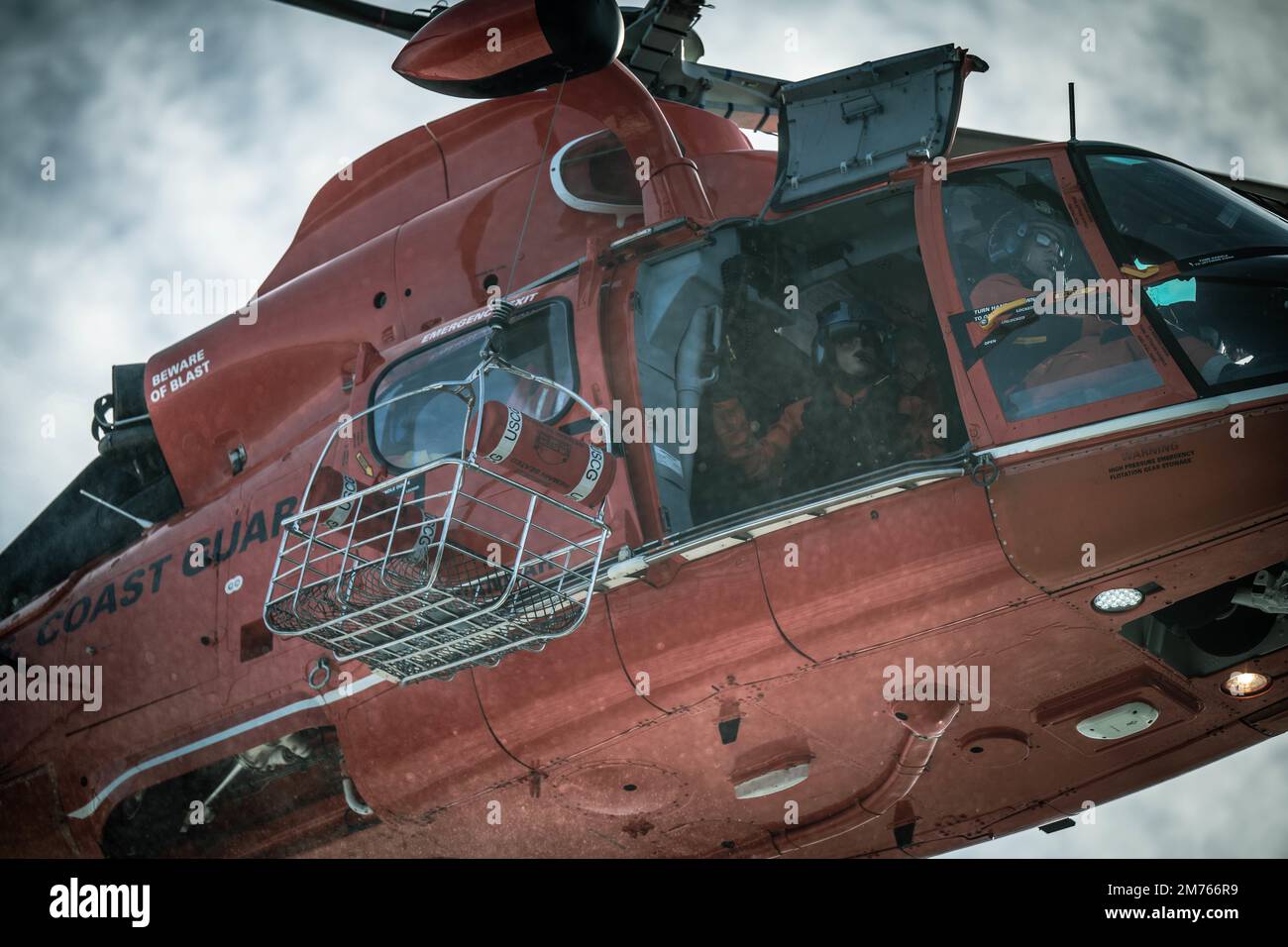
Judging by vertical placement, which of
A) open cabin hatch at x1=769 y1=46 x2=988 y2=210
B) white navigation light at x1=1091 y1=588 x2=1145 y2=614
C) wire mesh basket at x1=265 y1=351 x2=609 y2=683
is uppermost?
open cabin hatch at x1=769 y1=46 x2=988 y2=210

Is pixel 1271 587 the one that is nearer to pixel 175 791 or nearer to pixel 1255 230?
pixel 1255 230

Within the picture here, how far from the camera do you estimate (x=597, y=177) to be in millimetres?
7348

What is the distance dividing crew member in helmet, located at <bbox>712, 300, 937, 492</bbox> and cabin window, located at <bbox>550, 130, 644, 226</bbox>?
1.49m

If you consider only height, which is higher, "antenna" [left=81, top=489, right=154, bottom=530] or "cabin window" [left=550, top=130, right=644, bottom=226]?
"cabin window" [left=550, top=130, right=644, bottom=226]

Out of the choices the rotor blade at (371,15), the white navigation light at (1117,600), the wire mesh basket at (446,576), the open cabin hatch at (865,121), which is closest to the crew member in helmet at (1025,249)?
the open cabin hatch at (865,121)

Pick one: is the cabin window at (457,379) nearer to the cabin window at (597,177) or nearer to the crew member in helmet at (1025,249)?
the cabin window at (597,177)

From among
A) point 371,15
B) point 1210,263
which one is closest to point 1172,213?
point 1210,263

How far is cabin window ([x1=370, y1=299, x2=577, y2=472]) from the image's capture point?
6.17 metres

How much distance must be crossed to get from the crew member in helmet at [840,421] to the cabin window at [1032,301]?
570 mm

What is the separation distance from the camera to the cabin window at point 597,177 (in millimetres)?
7254

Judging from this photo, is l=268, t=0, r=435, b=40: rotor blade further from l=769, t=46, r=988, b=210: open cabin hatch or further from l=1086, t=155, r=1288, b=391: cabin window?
l=1086, t=155, r=1288, b=391: cabin window

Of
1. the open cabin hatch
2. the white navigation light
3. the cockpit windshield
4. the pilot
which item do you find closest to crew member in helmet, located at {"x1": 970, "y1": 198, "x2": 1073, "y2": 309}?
the pilot

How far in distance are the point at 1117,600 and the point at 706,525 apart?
1.47 m

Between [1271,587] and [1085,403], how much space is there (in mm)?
972
